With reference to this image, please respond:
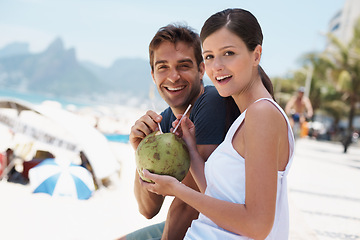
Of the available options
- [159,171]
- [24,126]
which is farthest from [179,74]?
[24,126]

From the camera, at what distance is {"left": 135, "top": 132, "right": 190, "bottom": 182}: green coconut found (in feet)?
4.43

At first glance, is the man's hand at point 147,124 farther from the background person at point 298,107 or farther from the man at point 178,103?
the background person at point 298,107

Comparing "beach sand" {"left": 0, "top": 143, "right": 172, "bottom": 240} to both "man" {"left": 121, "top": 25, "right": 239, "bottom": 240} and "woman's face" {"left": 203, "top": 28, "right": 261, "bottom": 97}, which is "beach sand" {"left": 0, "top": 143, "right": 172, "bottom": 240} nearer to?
"man" {"left": 121, "top": 25, "right": 239, "bottom": 240}

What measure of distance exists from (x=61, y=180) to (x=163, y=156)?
6095mm

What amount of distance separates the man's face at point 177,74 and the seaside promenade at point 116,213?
6.56 feet

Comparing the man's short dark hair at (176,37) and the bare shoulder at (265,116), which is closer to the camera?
the bare shoulder at (265,116)

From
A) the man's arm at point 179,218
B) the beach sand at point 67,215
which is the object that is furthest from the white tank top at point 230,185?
the beach sand at point 67,215

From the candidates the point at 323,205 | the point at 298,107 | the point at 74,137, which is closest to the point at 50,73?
the point at 298,107

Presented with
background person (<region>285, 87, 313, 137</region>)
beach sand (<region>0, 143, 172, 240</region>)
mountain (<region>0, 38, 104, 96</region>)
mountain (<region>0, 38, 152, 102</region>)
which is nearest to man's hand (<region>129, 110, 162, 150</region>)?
beach sand (<region>0, 143, 172, 240</region>)

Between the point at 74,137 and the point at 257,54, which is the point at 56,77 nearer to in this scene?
the point at 74,137

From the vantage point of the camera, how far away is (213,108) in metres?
1.69

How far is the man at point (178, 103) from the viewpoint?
5.47 feet

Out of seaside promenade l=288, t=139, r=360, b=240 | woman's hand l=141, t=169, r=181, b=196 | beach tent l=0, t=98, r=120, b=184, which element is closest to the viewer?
woman's hand l=141, t=169, r=181, b=196

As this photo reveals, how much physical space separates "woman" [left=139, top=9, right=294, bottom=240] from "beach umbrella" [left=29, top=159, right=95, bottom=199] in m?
5.87
